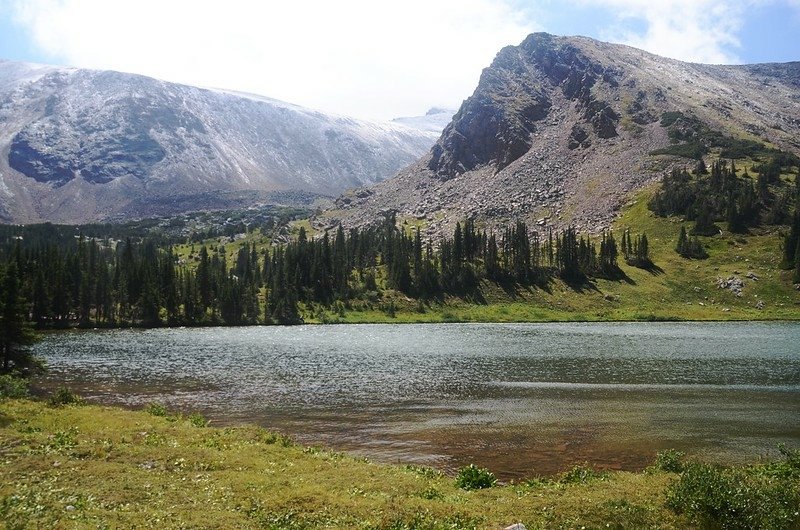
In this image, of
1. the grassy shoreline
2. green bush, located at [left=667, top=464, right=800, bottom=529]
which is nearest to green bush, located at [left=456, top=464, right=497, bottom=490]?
the grassy shoreline

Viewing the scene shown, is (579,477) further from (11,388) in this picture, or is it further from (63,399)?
(11,388)

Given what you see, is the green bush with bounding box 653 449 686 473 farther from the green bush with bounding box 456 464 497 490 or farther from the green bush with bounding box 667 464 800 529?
the green bush with bounding box 456 464 497 490

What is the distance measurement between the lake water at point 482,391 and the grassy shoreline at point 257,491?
8.08 metres

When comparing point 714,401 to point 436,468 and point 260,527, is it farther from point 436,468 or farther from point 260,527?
point 260,527

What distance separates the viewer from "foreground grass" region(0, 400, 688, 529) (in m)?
19.8

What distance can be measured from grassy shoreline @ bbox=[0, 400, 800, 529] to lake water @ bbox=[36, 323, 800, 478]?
8079 millimetres

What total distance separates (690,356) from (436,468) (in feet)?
260

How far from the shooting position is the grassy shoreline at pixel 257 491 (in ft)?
65.2

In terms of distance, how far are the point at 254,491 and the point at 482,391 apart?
147ft

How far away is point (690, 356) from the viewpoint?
96.9 meters

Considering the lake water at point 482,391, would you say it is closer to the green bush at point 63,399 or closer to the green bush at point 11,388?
the green bush at point 63,399

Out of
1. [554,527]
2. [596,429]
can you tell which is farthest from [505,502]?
[596,429]

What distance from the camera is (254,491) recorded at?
22969 mm

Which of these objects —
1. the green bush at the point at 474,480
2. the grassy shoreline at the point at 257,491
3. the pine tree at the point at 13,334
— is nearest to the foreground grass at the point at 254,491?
the grassy shoreline at the point at 257,491
